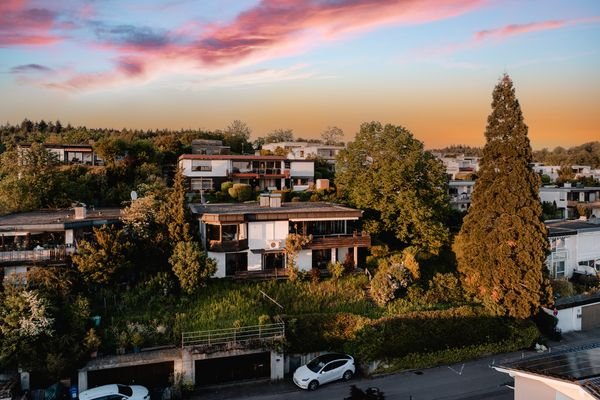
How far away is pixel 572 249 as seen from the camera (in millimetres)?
35906

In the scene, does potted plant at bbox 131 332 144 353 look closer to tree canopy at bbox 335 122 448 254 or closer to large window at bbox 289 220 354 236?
large window at bbox 289 220 354 236

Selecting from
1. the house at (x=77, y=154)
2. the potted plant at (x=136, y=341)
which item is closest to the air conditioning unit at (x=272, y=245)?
the potted plant at (x=136, y=341)

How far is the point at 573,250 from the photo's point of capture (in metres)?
35.9

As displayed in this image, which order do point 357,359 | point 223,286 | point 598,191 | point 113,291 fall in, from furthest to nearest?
1. point 598,191
2. point 223,286
3. point 113,291
4. point 357,359

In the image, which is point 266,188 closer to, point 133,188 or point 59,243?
point 133,188

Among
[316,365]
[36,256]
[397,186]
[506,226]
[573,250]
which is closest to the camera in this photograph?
[316,365]

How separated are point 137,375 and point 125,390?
1424 mm

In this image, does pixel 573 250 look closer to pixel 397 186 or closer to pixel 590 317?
pixel 590 317

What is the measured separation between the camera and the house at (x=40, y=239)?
77.1 feet

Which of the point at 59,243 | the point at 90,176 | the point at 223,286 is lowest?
the point at 223,286

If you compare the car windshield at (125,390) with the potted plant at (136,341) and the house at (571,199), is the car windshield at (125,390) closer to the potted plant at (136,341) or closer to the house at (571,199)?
the potted plant at (136,341)

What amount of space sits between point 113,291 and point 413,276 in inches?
682

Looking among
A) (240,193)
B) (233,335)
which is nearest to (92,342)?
(233,335)

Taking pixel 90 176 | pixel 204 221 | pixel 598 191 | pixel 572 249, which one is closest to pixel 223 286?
pixel 204 221
